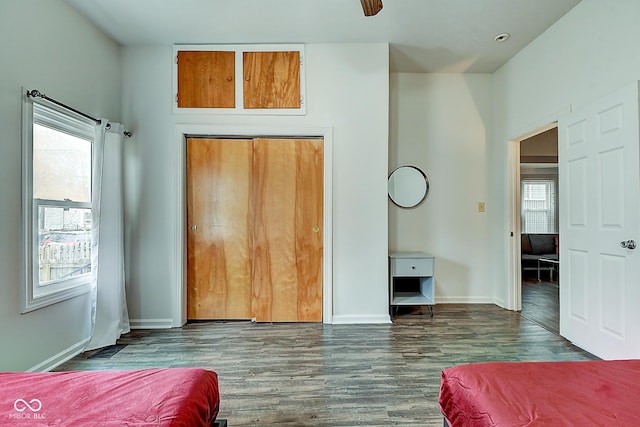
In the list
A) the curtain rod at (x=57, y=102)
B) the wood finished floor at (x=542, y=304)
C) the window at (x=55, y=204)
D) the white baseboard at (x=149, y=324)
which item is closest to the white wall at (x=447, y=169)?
the wood finished floor at (x=542, y=304)

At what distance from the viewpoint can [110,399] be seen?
1.01 meters

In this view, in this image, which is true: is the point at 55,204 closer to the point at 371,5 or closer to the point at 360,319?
the point at 371,5

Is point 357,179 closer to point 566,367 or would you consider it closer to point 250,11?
point 250,11

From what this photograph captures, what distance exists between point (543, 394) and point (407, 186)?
3.11m

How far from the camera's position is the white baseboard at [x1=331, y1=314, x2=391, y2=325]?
3242 millimetres

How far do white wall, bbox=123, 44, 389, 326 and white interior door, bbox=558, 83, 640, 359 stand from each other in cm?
163

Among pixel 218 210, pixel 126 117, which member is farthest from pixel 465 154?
pixel 126 117

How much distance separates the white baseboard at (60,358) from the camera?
2256 millimetres

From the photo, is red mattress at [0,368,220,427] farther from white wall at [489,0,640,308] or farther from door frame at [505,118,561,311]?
door frame at [505,118,561,311]

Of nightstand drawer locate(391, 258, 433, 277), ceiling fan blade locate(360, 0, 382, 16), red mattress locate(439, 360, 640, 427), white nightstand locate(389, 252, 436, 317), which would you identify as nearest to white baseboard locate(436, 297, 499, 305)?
white nightstand locate(389, 252, 436, 317)

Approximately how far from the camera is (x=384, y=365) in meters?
2.34

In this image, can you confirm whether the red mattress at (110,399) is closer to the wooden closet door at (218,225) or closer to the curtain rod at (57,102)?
the curtain rod at (57,102)

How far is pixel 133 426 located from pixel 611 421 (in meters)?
1.36

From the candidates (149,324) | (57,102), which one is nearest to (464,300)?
(149,324)
